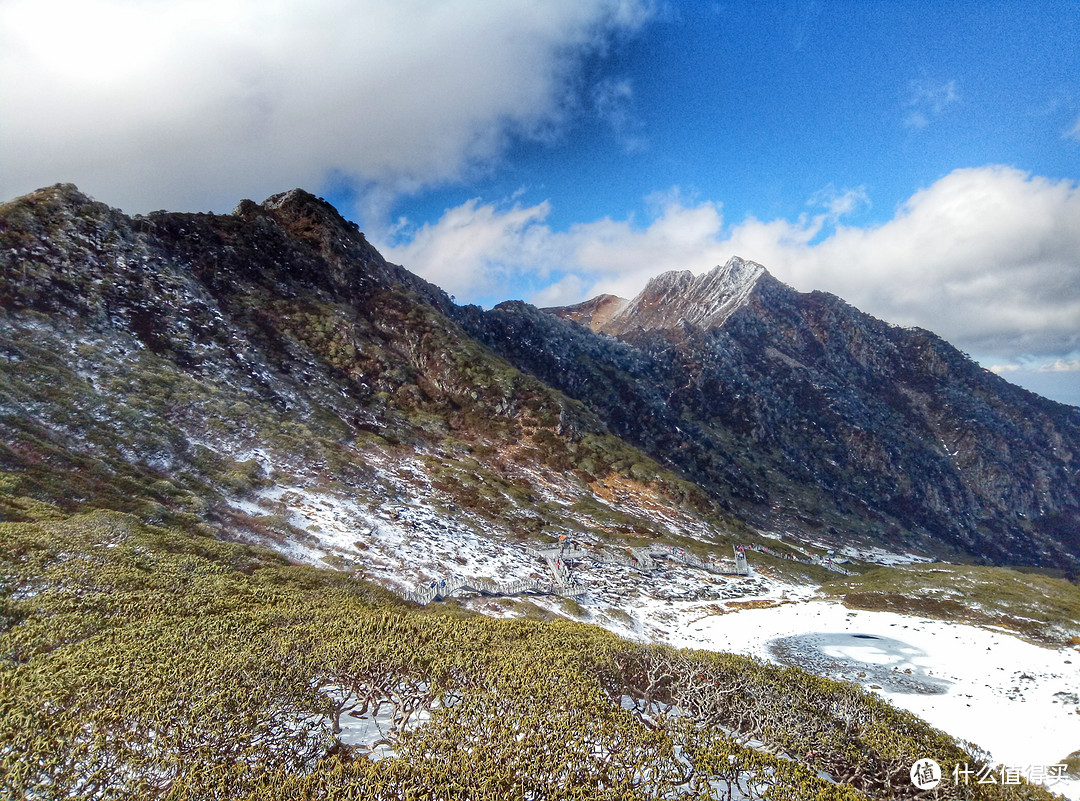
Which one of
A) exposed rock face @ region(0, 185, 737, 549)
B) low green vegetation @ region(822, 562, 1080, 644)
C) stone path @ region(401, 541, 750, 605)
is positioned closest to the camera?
stone path @ region(401, 541, 750, 605)

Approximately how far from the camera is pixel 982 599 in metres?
48.0

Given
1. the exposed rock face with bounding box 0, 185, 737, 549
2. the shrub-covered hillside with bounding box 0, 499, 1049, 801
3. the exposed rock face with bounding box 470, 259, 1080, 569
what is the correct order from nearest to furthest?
the shrub-covered hillside with bounding box 0, 499, 1049, 801 → the exposed rock face with bounding box 0, 185, 737, 549 → the exposed rock face with bounding box 470, 259, 1080, 569

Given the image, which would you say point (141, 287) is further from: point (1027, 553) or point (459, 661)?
point (1027, 553)

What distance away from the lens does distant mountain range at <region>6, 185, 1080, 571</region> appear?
44.6 m

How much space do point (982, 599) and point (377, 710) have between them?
62.6 m

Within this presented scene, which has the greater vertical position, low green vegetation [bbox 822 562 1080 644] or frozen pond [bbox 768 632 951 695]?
low green vegetation [bbox 822 562 1080 644]

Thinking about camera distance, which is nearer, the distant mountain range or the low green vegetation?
the low green vegetation

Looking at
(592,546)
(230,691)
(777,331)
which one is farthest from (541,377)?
(230,691)

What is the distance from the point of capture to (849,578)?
66188 mm

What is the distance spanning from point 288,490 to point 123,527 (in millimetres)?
20623

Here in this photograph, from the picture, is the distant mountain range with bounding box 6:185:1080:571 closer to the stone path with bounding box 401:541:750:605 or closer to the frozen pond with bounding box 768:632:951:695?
the stone path with bounding box 401:541:750:605

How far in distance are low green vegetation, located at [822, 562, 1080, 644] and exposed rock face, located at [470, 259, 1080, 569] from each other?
42.0 metres

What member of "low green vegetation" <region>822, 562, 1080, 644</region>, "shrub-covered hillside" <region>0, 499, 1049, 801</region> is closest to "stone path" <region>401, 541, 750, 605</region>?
"low green vegetation" <region>822, 562, 1080, 644</region>

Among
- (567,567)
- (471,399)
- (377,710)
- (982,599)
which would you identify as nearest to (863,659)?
(567,567)
